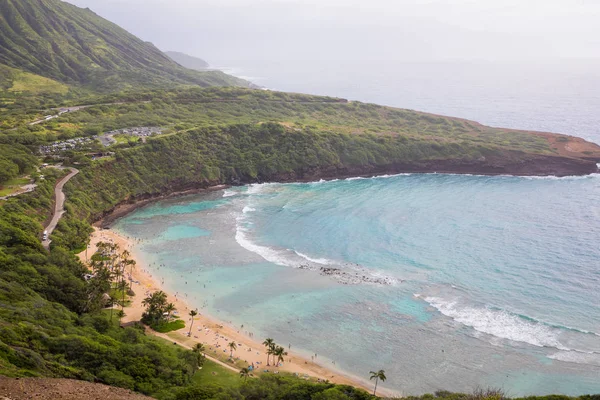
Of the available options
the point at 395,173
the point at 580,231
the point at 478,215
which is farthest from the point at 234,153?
the point at 580,231

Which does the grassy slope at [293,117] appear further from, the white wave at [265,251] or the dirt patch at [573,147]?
the white wave at [265,251]

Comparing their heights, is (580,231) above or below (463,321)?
above

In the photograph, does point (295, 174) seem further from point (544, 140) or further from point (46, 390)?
point (46, 390)

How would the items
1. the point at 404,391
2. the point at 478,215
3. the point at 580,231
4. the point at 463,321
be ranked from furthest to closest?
the point at 478,215 → the point at 580,231 → the point at 463,321 → the point at 404,391

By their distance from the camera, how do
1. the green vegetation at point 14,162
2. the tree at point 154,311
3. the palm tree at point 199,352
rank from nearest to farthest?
the palm tree at point 199,352 → the tree at point 154,311 → the green vegetation at point 14,162

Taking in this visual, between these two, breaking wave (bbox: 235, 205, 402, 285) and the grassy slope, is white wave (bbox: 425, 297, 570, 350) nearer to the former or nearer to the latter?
breaking wave (bbox: 235, 205, 402, 285)

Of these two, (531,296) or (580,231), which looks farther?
(580,231)

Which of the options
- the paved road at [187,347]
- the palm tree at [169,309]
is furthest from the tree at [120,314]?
the palm tree at [169,309]
